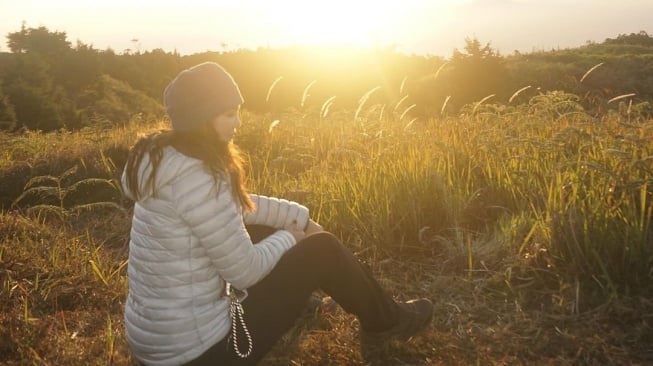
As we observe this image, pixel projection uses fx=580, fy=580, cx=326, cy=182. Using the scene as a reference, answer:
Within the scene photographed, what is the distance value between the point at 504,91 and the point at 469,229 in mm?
13551

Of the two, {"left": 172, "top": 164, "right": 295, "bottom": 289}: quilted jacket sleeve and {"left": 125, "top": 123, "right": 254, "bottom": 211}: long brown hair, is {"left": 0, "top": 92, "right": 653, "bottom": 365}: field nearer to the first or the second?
{"left": 125, "top": 123, "right": 254, "bottom": 211}: long brown hair

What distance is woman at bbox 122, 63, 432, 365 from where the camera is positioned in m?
2.14

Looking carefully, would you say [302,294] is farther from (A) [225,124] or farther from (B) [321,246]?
(A) [225,124]

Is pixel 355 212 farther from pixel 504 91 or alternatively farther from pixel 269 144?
pixel 504 91

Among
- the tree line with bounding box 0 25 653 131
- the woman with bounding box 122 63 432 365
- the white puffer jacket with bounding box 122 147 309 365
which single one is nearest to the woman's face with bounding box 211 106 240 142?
the woman with bounding box 122 63 432 365

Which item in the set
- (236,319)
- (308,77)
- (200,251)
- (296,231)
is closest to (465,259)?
(296,231)

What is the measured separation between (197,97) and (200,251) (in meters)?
0.59

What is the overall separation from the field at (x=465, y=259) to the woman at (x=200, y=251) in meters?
0.31

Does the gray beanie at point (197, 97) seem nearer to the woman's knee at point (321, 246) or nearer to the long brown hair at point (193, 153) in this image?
the long brown hair at point (193, 153)

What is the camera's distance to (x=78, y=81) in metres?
23.6

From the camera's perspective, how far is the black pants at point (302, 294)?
245 centimetres

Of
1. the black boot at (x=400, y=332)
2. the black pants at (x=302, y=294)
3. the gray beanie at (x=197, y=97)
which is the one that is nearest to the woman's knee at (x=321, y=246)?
the black pants at (x=302, y=294)

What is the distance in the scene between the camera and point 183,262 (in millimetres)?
2225

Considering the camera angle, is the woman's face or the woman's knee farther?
the woman's knee
